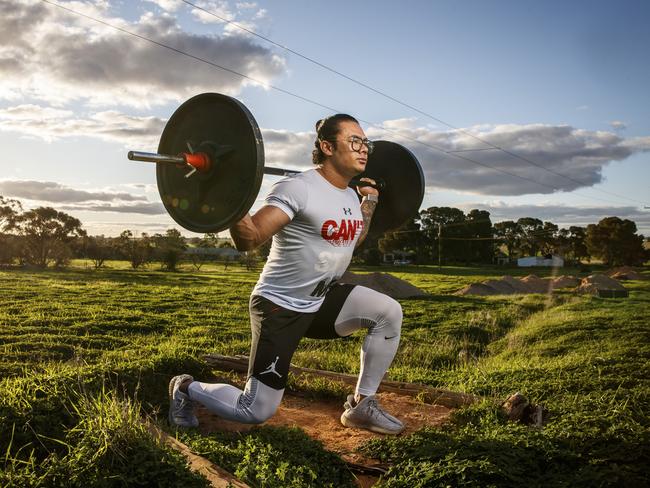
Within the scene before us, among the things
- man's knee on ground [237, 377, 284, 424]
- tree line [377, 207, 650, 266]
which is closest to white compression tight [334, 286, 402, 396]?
man's knee on ground [237, 377, 284, 424]

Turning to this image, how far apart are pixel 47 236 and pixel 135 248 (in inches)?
254

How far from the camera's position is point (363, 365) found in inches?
184

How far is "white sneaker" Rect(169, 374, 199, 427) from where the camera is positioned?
467 centimetres

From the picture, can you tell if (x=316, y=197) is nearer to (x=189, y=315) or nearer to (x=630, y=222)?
(x=189, y=315)

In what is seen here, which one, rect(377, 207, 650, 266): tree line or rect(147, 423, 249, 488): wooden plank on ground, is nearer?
rect(147, 423, 249, 488): wooden plank on ground

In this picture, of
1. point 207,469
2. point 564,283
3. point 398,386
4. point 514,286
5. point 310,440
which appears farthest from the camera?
point 564,283

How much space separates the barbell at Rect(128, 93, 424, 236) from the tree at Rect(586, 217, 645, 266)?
2331 inches

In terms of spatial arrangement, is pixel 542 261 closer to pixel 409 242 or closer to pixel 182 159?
pixel 409 242

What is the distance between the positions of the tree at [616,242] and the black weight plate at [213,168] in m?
59.7

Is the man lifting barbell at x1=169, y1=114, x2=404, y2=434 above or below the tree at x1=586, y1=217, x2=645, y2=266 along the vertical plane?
below

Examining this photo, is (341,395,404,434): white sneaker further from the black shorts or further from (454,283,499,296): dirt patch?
(454,283,499,296): dirt patch

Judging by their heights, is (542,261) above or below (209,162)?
below

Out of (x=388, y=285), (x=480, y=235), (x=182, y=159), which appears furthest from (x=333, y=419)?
(x=480, y=235)

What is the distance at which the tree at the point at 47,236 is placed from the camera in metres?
37.0
